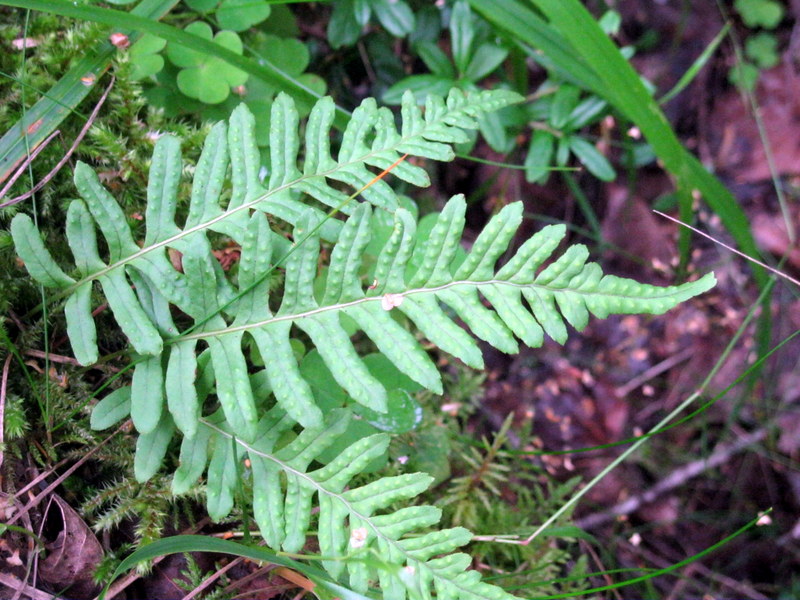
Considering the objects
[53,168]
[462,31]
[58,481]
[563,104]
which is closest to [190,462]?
[58,481]

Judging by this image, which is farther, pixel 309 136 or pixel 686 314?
Result: pixel 686 314

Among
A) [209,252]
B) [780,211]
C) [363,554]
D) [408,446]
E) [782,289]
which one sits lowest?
[782,289]

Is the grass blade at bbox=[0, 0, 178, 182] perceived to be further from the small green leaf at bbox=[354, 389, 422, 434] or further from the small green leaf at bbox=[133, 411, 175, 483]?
the small green leaf at bbox=[354, 389, 422, 434]

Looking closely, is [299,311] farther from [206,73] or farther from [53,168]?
[206,73]

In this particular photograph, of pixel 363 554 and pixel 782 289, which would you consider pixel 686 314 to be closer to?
pixel 782 289

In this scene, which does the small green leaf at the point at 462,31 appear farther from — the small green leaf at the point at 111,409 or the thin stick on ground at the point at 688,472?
the thin stick on ground at the point at 688,472

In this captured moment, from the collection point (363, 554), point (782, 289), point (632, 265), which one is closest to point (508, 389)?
point (632, 265)
